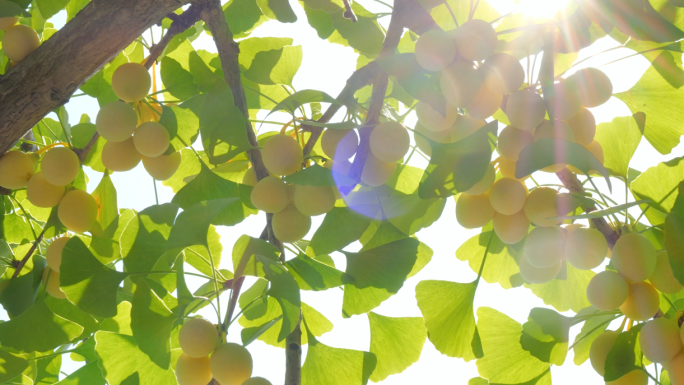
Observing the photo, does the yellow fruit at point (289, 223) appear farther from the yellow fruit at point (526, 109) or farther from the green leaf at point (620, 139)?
the green leaf at point (620, 139)

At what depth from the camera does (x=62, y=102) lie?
769 millimetres

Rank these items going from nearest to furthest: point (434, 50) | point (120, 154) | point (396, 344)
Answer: point (434, 50) < point (120, 154) < point (396, 344)

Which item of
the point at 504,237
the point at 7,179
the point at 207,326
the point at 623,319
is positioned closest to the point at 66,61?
the point at 7,179

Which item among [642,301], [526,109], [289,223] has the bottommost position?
[642,301]

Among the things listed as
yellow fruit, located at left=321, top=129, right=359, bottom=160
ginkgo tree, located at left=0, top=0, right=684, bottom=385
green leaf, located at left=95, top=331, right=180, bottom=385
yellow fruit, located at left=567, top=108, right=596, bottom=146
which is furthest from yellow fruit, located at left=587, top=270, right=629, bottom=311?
green leaf, located at left=95, top=331, right=180, bottom=385

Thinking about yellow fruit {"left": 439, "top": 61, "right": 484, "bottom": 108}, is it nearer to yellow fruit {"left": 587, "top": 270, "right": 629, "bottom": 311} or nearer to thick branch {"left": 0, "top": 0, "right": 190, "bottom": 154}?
yellow fruit {"left": 587, "top": 270, "right": 629, "bottom": 311}

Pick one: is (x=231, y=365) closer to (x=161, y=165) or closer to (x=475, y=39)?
(x=161, y=165)

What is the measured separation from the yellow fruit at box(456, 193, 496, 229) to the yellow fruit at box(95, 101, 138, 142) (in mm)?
595

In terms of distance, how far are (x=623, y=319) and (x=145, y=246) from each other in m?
0.83

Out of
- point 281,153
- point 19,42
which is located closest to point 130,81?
point 19,42

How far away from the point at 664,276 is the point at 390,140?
47cm

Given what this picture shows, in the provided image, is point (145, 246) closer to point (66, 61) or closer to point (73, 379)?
point (66, 61)

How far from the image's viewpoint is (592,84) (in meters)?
0.67

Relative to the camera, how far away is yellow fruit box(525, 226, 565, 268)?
733mm
